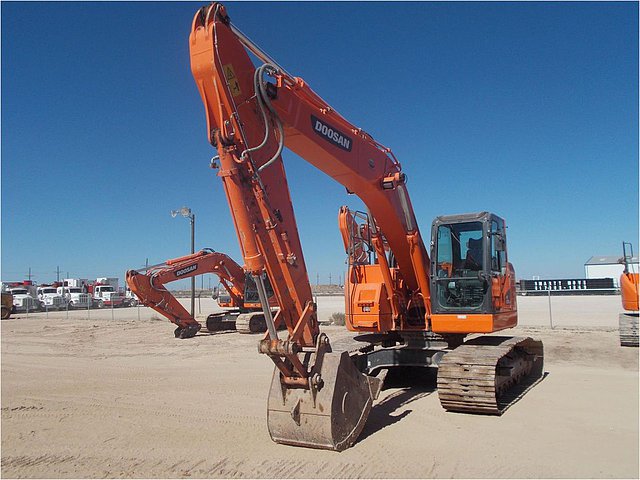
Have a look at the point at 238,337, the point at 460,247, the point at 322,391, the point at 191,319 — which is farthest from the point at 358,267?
the point at 191,319

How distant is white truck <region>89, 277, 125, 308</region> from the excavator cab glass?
47390mm

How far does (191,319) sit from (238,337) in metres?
2.52

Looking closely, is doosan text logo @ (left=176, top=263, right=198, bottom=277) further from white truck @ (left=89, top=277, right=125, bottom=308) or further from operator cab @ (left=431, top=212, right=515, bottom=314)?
white truck @ (left=89, top=277, right=125, bottom=308)

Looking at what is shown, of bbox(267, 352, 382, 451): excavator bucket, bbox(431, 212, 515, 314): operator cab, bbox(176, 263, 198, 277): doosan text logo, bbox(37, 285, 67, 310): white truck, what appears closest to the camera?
bbox(267, 352, 382, 451): excavator bucket

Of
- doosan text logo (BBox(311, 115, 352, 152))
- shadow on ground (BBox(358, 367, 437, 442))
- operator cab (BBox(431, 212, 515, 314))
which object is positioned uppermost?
doosan text logo (BBox(311, 115, 352, 152))

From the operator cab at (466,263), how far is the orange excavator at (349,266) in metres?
0.02

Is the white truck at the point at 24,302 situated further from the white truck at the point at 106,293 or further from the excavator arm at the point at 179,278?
the excavator arm at the point at 179,278

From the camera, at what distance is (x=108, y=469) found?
216 inches

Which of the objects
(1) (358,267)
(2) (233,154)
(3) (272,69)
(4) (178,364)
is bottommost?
(4) (178,364)

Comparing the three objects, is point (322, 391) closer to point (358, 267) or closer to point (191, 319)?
point (358, 267)

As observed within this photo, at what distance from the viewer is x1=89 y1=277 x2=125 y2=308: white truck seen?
5381 cm

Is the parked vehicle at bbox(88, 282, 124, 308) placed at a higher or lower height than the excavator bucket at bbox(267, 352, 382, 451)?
higher

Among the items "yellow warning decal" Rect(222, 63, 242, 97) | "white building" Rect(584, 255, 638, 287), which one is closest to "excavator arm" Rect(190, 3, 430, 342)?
"yellow warning decal" Rect(222, 63, 242, 97)

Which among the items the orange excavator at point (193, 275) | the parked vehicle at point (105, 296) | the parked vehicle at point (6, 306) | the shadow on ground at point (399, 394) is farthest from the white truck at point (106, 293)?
the shadow on ground at point (399, 394)
